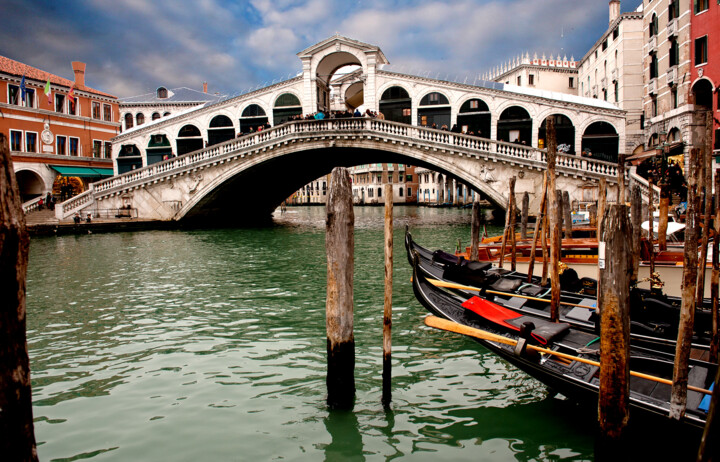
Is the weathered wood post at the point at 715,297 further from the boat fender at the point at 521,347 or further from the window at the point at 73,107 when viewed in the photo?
the window at the point at 73,107

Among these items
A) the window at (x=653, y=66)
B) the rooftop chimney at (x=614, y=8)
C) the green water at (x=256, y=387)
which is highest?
the rooftop chimney at (x=614, y=8)

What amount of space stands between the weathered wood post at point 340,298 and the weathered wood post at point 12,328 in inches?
77.0

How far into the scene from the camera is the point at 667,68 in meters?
18.5

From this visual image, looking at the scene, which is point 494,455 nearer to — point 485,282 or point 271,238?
point 485,282

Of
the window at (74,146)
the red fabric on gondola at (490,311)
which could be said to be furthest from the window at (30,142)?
the red fabric on gondola at (490,311)

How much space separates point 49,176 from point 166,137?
6336 millimetres

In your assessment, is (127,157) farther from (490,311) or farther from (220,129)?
(490,311)

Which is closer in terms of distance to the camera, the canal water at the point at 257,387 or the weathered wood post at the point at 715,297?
the canal water at the point at 257,387

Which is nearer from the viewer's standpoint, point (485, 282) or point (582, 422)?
point (582, 422)

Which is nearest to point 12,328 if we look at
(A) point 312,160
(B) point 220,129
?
(A) point 312,160

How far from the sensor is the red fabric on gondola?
439cm

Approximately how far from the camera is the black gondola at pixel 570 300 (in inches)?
161

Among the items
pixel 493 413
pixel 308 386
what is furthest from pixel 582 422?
pixel 308 386

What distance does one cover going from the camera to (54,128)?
24.8 m
